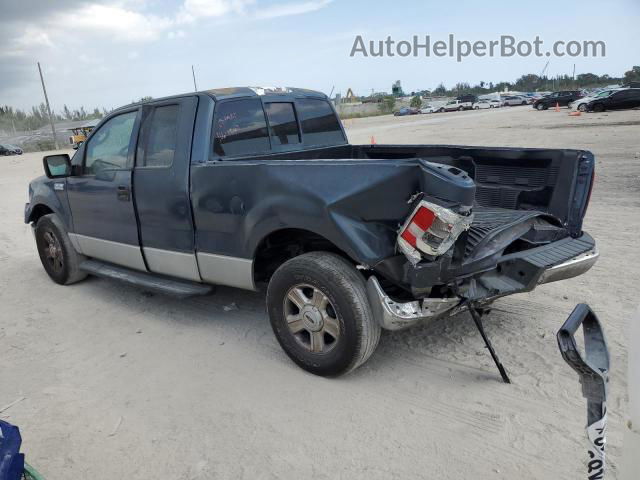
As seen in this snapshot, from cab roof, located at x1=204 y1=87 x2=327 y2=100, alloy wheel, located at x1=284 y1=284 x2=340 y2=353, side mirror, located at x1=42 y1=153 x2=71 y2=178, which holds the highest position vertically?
cab roof, located at x1=204 y1=87 x2=327 y2=100

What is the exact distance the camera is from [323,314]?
11.0ft

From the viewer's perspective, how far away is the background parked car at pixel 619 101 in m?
30.1

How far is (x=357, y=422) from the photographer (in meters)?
2.98

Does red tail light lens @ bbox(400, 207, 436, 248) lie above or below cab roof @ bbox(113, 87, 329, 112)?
below

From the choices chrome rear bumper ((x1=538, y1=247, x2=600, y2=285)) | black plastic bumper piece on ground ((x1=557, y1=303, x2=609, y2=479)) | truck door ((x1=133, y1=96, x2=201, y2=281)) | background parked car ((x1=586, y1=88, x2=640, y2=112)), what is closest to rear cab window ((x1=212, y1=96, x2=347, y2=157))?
truck door ((x1=133, y1=96, x2=201, y2=281))

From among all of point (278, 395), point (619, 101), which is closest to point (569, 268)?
point (278, 395)

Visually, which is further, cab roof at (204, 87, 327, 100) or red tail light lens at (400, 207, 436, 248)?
cab roof at (204, 87, 327, 100)

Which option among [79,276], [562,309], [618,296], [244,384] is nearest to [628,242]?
[618,296]

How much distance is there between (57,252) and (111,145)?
1.65 metres

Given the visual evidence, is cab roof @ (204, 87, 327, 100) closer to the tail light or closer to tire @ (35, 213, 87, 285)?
the tail light

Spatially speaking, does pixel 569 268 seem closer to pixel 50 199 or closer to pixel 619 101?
pixel 50 199

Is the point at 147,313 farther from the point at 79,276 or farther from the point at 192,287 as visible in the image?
the point at 79,276

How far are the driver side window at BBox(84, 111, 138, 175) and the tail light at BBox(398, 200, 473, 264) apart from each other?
112 inches

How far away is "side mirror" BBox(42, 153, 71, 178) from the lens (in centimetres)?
511
